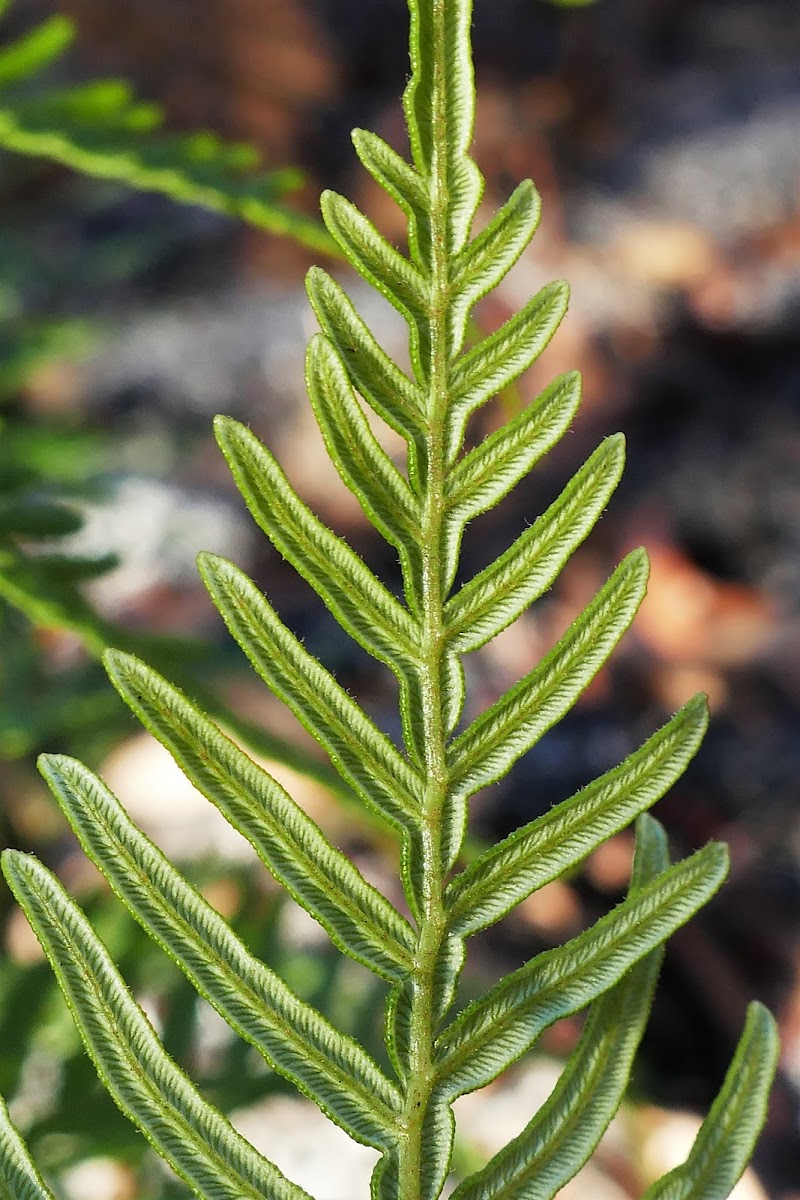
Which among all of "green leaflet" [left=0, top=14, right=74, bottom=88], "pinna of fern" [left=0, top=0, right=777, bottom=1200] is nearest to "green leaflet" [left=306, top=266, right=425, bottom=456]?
"pinna of fern" [left=0, top=0, right=777, bottom=1200]

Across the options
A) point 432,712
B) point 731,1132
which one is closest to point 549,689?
point 432,712

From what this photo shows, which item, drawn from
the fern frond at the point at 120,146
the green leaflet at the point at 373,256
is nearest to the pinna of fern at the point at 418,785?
the green leaflet at the point at 373,256

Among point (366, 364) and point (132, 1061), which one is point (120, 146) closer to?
point (366, 364)

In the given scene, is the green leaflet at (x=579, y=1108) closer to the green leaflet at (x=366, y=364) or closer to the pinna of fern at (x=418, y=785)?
the pinna of fern at (x=418, y=785)

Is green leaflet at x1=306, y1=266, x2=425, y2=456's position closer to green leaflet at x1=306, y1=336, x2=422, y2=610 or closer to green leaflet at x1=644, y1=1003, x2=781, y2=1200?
green leaflet at x1=306, y1=336, x2=422, y2=610

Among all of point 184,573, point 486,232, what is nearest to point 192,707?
point 486,232

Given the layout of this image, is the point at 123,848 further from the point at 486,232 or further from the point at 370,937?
the point at 486,232
